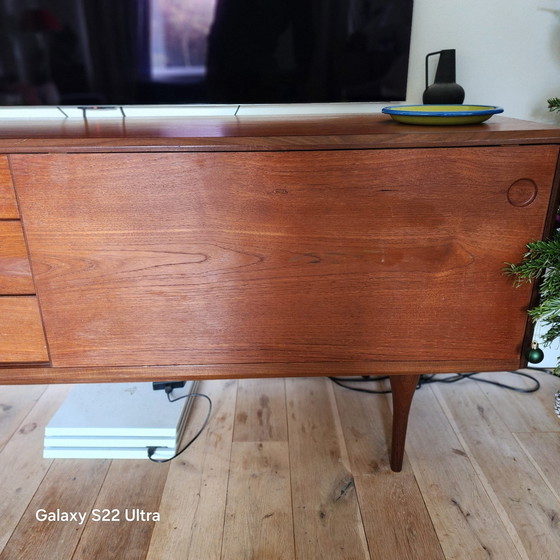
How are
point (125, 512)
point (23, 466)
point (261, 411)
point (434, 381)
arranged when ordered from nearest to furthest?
point (125, 512)
point (23, 466)
point (261, 411)
point (434, 381)

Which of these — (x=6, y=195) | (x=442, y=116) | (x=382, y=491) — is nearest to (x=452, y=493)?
(x=382, y=491)

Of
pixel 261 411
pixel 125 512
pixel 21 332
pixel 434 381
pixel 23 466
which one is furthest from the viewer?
pixel 434 381

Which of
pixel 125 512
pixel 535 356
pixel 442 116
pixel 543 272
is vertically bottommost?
pixel 125 512

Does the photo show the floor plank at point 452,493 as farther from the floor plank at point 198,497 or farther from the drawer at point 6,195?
the drawer at point 6,195

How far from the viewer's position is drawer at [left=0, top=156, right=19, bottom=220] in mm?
749

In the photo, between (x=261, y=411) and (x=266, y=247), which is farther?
(x=261, y=411)

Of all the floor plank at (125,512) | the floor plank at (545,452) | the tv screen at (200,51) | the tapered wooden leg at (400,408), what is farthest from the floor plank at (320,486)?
the tv screen at (200,51)

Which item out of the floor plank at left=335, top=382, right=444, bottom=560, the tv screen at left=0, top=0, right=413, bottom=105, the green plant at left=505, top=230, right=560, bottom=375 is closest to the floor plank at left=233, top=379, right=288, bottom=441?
the floor plank at left=335, top=382, right=444, bottom=560

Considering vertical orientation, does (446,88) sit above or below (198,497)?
above

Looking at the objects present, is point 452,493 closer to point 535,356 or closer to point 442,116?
point 535,356

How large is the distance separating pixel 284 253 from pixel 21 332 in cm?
48

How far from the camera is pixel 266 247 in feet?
2.62

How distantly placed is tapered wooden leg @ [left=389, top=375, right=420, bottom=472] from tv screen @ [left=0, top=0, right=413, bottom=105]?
60 cm

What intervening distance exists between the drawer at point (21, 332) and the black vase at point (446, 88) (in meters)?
0.86
